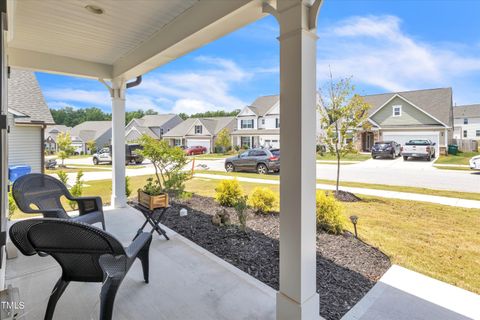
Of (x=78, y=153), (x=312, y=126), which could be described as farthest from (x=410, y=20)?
(x=78, y=153)

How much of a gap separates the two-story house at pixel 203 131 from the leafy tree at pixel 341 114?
19888 millimetres

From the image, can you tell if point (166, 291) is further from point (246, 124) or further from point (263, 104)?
point (263, 104)

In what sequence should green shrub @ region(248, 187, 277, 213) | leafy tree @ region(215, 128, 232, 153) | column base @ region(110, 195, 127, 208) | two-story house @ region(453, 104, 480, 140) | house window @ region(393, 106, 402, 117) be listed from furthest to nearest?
two-story house @ region(453, 104, 480, 140), leafy tree @ region(215, 128, 232, 153), house window @ region(393, 106, 402, 117), column base @ region(110, 195, 127, 208), green shrub @ region(248, 187, 277, 213)

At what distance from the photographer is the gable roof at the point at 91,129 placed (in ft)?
101

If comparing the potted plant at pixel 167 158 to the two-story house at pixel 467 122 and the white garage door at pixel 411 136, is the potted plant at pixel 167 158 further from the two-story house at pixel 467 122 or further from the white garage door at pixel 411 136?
the two-story house at pixel 467 122

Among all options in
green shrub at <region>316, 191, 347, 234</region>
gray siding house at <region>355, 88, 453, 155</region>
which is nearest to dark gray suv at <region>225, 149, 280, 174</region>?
green shrub at <region>316, 191, 347, 234</region>

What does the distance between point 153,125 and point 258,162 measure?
25.1 m

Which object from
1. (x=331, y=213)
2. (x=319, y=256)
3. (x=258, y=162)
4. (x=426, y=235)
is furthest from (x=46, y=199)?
(x=258, y=162)

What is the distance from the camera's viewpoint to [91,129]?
3180 centimetres

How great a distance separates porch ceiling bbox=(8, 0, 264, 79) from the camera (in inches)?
105

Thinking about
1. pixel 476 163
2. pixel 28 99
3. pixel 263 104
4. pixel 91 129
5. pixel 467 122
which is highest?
pixel 263 104

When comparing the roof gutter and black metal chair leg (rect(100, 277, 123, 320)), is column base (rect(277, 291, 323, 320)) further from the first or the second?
the roof gutter

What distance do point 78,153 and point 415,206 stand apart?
108 feet

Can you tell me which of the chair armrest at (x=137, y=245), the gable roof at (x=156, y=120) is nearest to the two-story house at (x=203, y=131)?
the gable roof at (x=156, y=120)
